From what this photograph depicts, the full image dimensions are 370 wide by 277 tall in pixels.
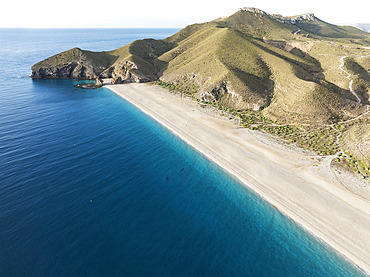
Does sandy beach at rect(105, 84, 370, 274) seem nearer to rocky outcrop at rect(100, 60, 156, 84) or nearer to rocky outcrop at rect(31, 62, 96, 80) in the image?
rocky outcrop at rect(100, 60, 156, 84)

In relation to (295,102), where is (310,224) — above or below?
below

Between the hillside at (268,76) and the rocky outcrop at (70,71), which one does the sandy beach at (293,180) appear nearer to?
the hillside at (268,76)

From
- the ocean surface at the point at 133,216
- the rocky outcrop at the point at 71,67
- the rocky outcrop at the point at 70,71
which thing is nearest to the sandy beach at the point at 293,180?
the ocean surface at the point at 133,216

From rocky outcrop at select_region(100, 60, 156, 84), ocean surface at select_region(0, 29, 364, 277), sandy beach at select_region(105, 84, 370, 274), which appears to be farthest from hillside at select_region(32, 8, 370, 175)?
ocean surface at select_region(0, 29, 364, 277)

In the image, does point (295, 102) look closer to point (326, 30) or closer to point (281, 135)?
point (281, 135)

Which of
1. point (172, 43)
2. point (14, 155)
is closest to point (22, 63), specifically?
point (172, 43)

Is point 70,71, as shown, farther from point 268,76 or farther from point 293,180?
point 293,180

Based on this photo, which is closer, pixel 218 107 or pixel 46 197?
pixel 46 197
